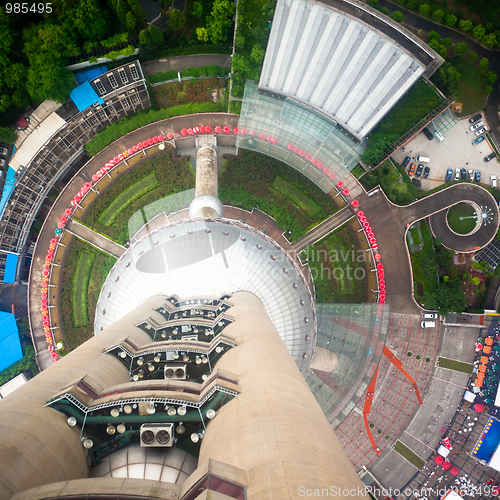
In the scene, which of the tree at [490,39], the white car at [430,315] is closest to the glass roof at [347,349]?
the white car at [430,315]

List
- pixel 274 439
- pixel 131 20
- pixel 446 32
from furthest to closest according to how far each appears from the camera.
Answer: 1. pixel 446 32
2. pixel 131 20
3. pixel 274 439

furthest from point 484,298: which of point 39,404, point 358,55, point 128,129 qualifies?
point 128,129

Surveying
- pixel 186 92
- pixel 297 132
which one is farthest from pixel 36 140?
pixel 297 132

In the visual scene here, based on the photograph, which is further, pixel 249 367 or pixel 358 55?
pixel 358 55

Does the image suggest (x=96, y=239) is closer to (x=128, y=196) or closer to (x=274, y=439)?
(x=128, y=196)

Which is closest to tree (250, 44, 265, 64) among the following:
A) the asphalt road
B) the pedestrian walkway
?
the asphalt road

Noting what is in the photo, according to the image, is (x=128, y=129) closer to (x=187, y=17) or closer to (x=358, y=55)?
(x=187, y=17)
